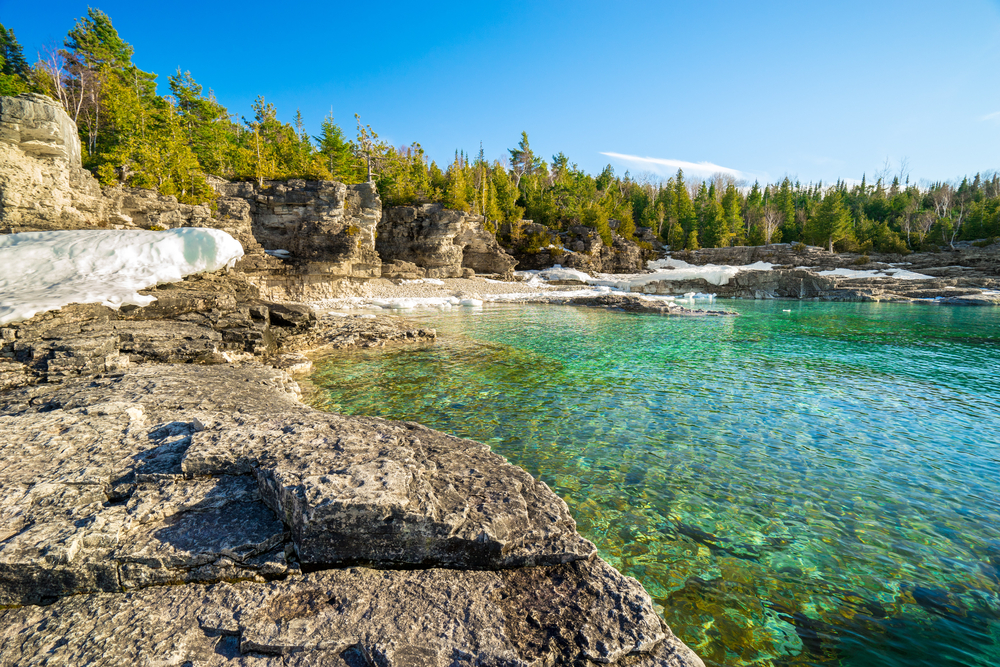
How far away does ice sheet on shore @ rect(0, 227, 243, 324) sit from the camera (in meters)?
8.80

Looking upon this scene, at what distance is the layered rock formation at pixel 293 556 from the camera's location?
1971 mm

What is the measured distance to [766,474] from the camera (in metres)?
4.80

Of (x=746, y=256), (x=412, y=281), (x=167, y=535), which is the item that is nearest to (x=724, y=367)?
(x=167, y=535)

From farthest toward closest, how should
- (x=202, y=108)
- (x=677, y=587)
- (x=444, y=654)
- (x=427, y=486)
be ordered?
1. (x=202, y=108)
2. (x=677, y=587)
3. (x=427, y=486)
4. (x=444, y=654)

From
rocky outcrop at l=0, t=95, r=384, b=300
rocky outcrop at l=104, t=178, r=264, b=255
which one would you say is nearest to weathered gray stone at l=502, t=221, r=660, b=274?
rocky outcrop at l=0, t=95, r=384, b=300

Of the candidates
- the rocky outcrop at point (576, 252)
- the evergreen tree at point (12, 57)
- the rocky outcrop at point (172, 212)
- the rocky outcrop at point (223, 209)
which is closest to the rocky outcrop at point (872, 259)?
the rocky outcrop at point (576, 252)

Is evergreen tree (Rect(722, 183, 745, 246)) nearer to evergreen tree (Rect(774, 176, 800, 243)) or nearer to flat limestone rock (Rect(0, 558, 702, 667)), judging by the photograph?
evergreen tree (Rect(774, 176, 800, 243))

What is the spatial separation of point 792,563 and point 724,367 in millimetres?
7894

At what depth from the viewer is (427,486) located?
2857mm

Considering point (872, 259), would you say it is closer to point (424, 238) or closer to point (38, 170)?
point (424, 238)

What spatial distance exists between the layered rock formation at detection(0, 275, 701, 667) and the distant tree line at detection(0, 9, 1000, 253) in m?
32.6

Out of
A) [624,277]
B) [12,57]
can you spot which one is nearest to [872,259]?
[624,277]

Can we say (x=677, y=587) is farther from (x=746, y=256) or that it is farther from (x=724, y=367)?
(x=746, y=256)

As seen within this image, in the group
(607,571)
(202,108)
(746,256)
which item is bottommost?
(607,571)
